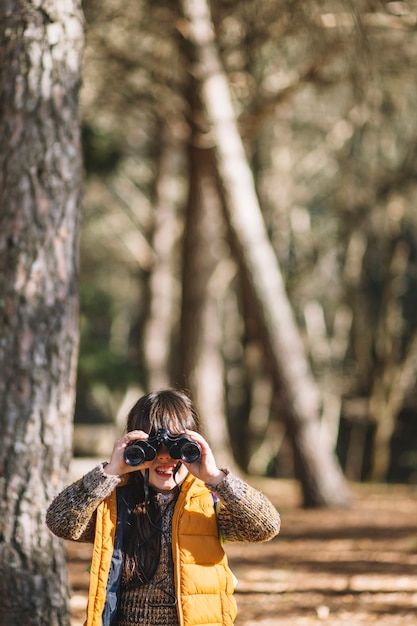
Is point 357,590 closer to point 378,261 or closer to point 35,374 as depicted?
point 35,374

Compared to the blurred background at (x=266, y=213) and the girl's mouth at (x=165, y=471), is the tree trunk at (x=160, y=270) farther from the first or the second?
the girl's mouth at (x=165, y=471)

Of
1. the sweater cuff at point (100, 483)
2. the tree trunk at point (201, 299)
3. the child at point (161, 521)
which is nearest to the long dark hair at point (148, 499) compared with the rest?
the child at point (161, 521)

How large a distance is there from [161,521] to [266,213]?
15.8 meters

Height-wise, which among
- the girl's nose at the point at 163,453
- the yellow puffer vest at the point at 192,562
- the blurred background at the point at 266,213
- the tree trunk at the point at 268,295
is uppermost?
the blurred background at the point at 266,213

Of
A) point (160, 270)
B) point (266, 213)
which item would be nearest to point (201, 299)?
point (160, 270)

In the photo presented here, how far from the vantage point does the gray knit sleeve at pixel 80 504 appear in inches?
122

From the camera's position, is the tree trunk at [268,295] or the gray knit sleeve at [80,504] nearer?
the gray knit sleeve at [80,504]

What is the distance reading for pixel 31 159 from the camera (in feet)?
14.4

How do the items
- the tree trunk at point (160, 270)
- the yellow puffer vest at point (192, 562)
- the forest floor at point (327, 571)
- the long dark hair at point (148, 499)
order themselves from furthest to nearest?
the tree trunk at point (160, 270) → the forest floor at point (327, 571) → the long dark hair at point (148, 499) → the yellow puffer vest at point (192, 562)

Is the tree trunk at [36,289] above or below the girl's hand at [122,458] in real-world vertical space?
above

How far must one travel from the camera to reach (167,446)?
9.85 ft

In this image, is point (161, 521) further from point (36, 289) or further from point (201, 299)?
point (201, 299)

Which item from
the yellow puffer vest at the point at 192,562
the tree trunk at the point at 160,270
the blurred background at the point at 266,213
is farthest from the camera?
the tree trunk at the point at 160,270

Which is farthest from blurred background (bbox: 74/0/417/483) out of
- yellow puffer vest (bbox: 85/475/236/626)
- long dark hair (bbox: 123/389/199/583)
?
yellow puffer vest (bbox: 85/475/236/626)
